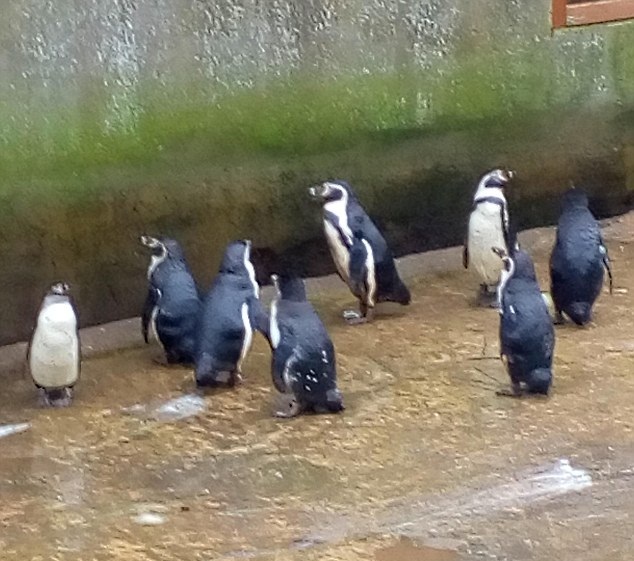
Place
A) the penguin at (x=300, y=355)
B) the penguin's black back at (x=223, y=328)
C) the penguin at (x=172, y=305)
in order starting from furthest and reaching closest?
1. the penguin at (x=172, y=305)
2. the penguin's black back at (x=223, y=328)
3. the penguin at (x=300, y=355)

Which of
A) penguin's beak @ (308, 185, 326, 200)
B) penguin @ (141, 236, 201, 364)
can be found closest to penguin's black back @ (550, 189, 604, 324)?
penguin's beak @ (308, 185, 326, 200)

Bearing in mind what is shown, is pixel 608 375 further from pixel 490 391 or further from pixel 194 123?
pixel 194 123

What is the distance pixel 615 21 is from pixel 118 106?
246 cm

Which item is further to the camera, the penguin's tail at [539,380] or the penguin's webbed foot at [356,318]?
the penguin's webbed foot at [356,318]

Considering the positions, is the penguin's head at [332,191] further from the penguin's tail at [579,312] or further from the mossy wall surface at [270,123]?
the penguin's tail at [579,312]

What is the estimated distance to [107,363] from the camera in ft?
15.7

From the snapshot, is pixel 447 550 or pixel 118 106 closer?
pixel 447 550

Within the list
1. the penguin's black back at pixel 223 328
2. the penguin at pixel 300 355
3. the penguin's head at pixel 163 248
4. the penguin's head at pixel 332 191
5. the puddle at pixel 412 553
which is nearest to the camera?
the puddle at pixel 412 553

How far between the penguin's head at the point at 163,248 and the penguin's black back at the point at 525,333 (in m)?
1.20

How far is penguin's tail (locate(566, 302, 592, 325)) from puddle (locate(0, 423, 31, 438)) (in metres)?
1.97

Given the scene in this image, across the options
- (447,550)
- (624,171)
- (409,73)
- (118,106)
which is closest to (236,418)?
(447,550)

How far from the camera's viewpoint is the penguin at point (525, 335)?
4.16m

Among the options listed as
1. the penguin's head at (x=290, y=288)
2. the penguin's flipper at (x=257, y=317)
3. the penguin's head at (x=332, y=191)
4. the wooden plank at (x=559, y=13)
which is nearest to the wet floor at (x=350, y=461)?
the penguin's flipper at (x=257, y=317)

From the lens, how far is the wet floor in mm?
3391
